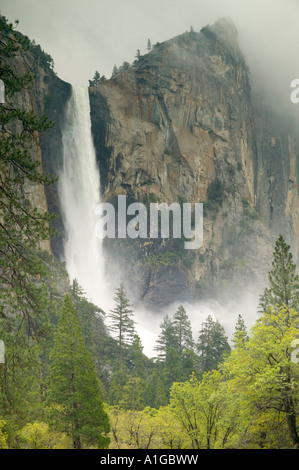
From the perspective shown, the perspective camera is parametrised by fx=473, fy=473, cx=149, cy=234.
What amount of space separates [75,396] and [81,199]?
69444 millimetres

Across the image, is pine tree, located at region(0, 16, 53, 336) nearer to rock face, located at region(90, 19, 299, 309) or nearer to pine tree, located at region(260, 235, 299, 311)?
pine tree, located at region(260, 235, 299, 311)

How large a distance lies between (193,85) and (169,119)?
12.0 meters

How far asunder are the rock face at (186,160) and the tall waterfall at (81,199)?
2.31 m

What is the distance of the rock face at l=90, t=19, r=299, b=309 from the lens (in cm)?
9869

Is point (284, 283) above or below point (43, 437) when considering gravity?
above

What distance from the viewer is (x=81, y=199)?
9269cm

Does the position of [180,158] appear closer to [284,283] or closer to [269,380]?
[284,283]

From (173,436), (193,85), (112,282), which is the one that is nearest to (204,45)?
(193,85)

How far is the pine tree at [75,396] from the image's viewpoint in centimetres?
2523

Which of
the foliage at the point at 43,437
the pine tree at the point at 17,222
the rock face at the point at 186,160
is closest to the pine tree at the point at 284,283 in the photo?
the foliage at the point at 43,437

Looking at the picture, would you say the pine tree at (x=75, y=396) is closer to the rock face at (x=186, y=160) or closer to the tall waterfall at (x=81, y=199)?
the tall waterfall at (x=81, y=199)

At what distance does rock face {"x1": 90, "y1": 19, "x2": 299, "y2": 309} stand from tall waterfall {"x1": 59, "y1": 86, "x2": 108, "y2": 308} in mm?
2311

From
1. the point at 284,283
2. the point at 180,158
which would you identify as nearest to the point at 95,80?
the point at 180,158

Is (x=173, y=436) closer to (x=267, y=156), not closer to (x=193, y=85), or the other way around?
(x=193, y=85)
